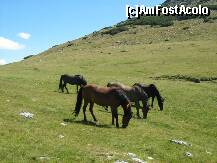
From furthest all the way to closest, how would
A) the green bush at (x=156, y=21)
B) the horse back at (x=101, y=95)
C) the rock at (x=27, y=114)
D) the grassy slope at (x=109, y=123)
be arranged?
the green bush at (x=156, y=21), the horse back at (x=101, y=95), the rock at (x=27, y=114), the grassy slope at (x=109, y=123)

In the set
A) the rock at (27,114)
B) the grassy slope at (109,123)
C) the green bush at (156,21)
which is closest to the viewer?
the grassy slope at (109,123)

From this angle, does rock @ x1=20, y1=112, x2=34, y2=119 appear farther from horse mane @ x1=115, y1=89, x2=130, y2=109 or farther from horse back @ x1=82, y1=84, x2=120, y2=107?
horse mane @ x1=115, y1=89, x2=130, y2=109

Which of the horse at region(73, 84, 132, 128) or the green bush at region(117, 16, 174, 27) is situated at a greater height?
the green bush at region(117, 16, 174, 27)

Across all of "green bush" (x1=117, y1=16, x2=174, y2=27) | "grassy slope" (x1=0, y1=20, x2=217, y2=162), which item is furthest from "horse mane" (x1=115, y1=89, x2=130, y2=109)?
"green bush" (x1=117, y1=16, x2=174, y2=27)

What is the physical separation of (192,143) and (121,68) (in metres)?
42.1

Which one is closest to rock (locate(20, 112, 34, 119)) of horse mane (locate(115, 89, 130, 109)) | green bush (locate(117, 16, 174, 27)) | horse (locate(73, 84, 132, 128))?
horse (locate(73, 84, 132, 128))

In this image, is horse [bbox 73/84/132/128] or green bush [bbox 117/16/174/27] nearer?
horse [bbox 73/84/132/128]

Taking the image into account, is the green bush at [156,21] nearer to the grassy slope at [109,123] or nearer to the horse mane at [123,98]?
the grassy slope at [109,123]

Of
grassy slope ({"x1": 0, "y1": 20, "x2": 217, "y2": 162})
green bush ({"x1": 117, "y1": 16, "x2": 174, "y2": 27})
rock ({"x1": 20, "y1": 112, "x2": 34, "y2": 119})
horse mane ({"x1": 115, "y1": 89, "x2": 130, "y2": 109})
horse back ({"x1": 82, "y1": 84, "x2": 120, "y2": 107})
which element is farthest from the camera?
green bush ({"x1": 117, "y1": 16, "x2": 174, "y2": 27})

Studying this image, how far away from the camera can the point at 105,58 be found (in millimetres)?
73125

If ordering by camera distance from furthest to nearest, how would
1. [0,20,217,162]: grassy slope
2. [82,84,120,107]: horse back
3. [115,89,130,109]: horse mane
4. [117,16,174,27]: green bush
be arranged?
[117,16,174,27]: green bush, [82,84,120,107]: horse back, [115,89,130,109]: horse mane, [0,20,217,162]: grassy slope

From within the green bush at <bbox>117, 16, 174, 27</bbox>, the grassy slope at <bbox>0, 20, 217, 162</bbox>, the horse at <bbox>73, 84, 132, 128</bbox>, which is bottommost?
the grassy slope at <bbox>0, 20, 217, 162</bbox>

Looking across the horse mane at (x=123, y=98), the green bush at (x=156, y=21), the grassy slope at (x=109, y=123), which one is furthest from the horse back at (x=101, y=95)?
the green bush at (x=156, y=21)

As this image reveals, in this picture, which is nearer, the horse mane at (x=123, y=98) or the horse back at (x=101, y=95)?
the horse mane at (x=123, y=98)
